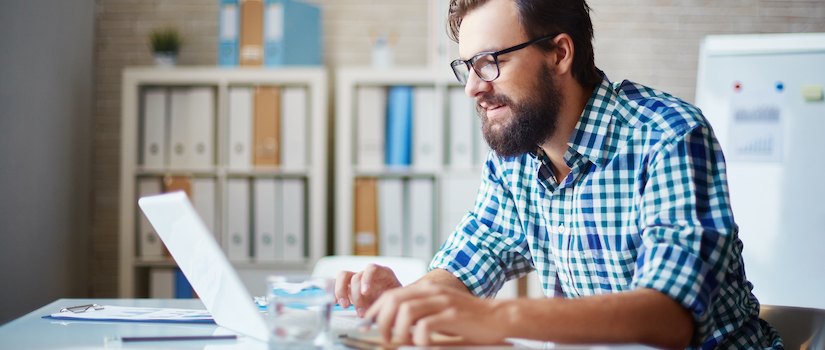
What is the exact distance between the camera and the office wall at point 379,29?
2.77 metres

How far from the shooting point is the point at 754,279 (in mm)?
2174

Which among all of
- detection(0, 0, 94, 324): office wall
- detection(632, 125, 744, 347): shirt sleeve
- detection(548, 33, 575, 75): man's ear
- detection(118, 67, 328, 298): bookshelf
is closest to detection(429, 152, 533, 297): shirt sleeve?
detection(548, 33, 575, 75): man's ear

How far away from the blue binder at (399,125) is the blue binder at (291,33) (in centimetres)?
41

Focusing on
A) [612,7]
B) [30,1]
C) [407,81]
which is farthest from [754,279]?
[30,1]

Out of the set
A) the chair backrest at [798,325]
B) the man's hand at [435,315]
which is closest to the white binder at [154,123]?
the man's hand at [435,315]

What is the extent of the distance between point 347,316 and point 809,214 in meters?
2.03

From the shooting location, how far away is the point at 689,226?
2.43 ft

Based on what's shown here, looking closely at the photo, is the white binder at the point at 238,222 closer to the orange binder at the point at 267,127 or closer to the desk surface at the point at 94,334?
the orange binder at the point at 267,127

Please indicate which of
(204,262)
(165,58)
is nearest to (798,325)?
(204,262)

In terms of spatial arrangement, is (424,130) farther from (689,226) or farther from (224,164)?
(689,226)

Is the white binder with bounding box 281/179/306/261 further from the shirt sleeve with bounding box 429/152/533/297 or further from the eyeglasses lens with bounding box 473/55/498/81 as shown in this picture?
the eyeglasses lens with bounding box 473/55/498/81

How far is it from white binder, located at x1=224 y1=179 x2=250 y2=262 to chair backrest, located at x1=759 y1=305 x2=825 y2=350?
199 centimetres

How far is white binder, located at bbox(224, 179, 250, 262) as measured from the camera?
2447 millimetres

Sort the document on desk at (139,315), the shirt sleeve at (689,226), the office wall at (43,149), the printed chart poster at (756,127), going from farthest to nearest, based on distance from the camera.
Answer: the printed chart poster at (756,127) → the office wall at (43,149) → the document on desk at (139,315) → the shirt sleeve at (689,226)
